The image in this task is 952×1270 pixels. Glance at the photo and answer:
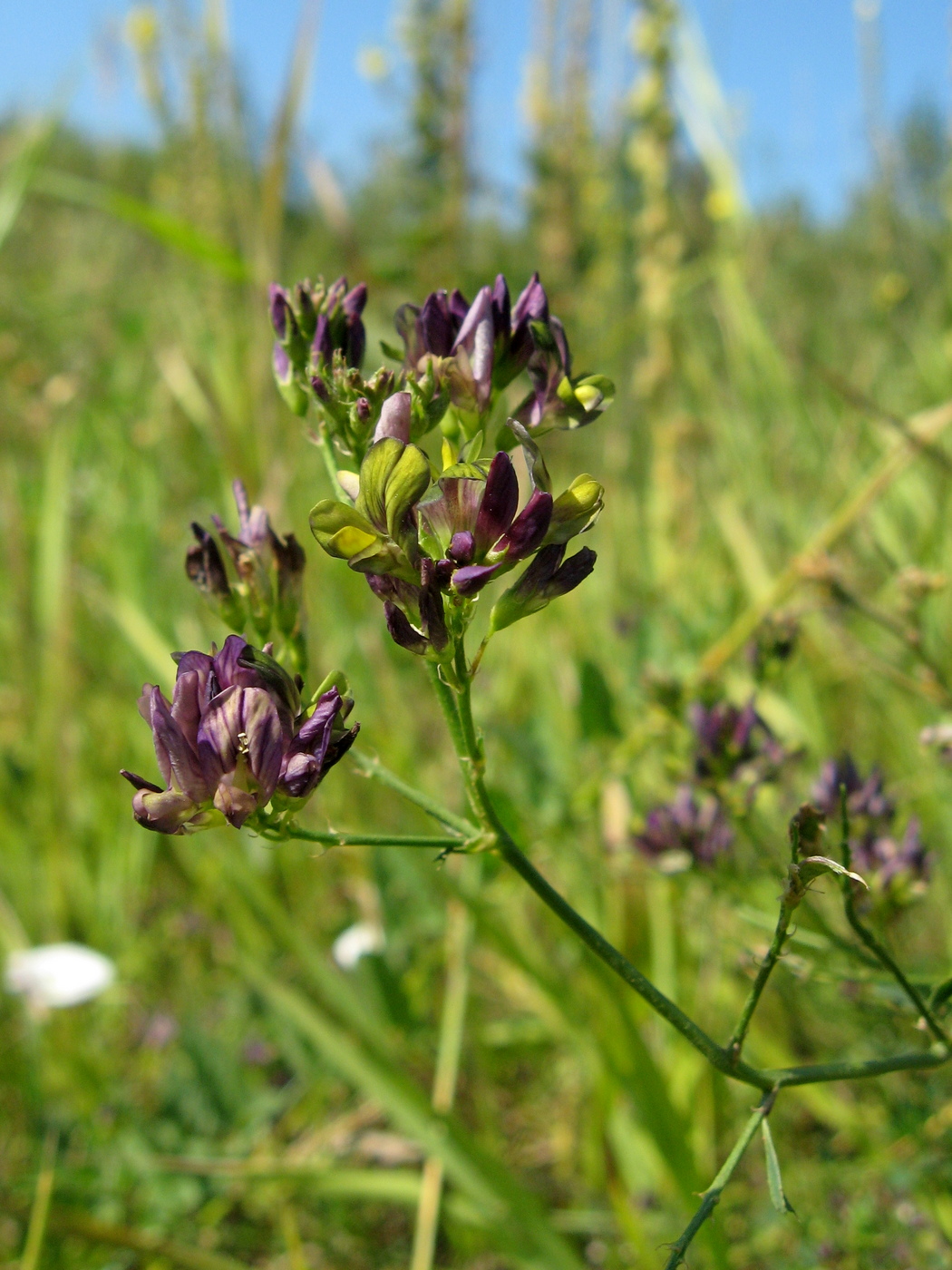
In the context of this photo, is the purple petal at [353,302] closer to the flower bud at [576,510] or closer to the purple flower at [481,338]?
the purple flower at [481,338]

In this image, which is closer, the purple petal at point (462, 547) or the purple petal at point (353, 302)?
the purple petal at point (462, 547)

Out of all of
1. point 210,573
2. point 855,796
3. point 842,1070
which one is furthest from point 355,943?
point 842,1070

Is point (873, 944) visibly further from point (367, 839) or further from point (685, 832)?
point (685, 832)

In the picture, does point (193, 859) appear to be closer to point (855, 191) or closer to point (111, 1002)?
point (111, 1002)

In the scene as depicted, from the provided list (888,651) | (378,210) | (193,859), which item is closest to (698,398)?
(888,651)

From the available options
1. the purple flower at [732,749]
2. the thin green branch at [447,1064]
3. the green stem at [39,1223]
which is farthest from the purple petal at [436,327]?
the green stem at [39,1223]
